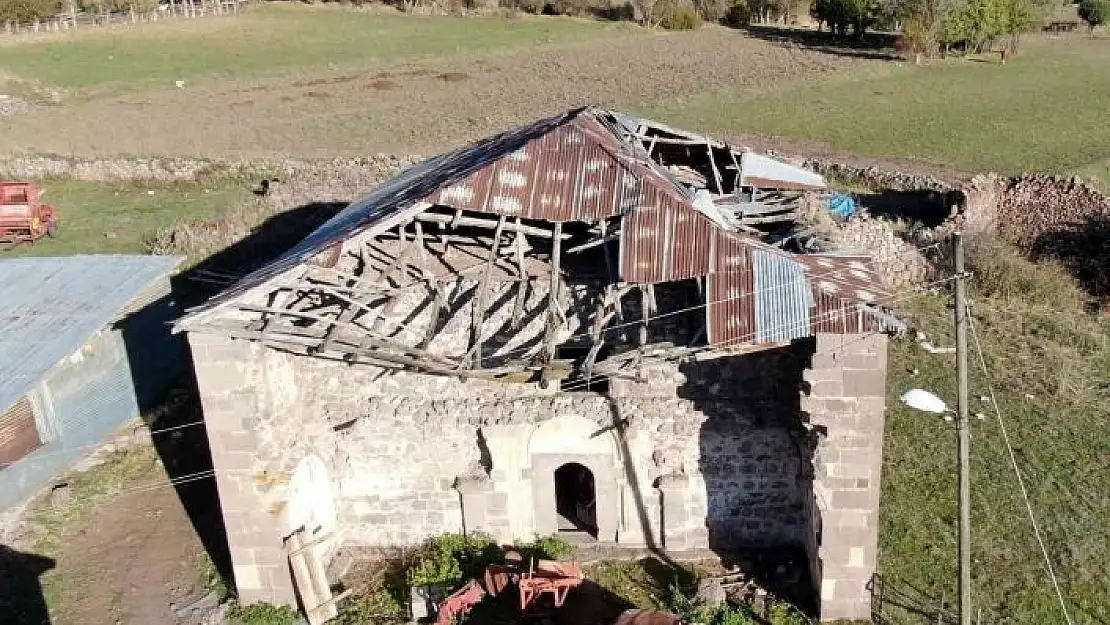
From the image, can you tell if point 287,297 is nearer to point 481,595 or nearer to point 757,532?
point 481,595

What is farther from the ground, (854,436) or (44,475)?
(854,436)

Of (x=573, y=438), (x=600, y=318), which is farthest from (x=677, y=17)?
(x=573, y=438)

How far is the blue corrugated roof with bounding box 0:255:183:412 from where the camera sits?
15.4 metres

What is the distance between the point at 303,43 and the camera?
204 ft

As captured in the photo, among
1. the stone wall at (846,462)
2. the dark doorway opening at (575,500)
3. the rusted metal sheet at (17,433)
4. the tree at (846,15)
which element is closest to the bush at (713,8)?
the tree at (846,15)

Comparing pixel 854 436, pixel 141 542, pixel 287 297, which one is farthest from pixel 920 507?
pixel 141 542

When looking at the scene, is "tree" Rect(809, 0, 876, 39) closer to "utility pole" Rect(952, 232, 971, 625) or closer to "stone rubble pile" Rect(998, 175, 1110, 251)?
"stone rubble pile" Rect(998, 175, 1110, 251)

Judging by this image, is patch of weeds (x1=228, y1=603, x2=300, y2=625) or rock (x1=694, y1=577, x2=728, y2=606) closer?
rock (x1=694, y1=577, x2=728, y2=606)

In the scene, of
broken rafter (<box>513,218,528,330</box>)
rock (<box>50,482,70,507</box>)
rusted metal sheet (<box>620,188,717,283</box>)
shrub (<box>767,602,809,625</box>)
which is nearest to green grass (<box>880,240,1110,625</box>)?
shrub (<box>767,602,809,625</box>)

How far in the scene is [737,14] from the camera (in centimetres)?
7544

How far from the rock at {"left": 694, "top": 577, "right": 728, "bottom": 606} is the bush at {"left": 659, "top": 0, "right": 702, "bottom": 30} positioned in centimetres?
6502

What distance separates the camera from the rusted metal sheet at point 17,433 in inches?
604

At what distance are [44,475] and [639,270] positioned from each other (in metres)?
12.3

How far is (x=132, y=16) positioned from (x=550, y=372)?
233 ft
